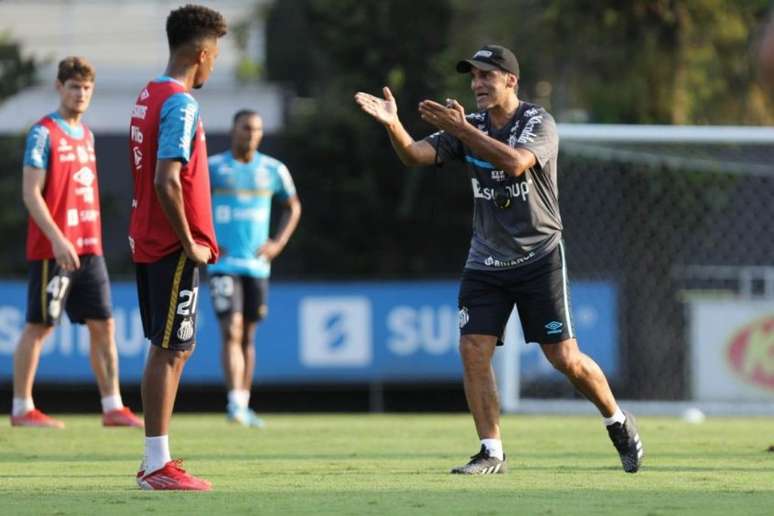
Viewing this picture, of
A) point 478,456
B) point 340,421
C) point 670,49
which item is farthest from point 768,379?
point 478,456

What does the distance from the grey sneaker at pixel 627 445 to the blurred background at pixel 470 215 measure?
277 inches

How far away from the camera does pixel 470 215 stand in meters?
19.4

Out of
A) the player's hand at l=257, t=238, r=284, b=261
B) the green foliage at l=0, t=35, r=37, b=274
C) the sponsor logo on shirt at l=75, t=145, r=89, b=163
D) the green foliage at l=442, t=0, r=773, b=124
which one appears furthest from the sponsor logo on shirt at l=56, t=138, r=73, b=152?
the green foliage at l=442, t=0, r=773, b=124

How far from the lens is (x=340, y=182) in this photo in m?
19.5

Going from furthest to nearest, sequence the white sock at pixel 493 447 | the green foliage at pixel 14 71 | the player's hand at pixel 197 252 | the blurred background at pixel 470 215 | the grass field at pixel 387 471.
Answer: the green foliage at pixel 14 71
the blurred background at pixel 470 215
the white sock at pixel 493 447
the player's hand at pixel 197 252
the grass field at pixel 387 471

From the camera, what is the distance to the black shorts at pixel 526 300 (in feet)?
26.5

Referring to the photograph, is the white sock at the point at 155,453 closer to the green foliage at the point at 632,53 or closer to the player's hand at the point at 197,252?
the player's hand at the point at 197,252

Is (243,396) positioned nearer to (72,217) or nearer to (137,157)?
(72,217)

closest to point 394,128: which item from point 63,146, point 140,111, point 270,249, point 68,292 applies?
point 140,111

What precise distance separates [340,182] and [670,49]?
4421 millimetres

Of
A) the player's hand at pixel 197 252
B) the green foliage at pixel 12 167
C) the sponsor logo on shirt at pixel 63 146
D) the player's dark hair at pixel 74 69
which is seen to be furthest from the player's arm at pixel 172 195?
the green foliage at pixel 12 167

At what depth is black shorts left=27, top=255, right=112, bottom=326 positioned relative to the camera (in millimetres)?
10828

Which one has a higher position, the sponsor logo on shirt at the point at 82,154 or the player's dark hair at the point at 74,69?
the player's dark hair at the point at 74,69

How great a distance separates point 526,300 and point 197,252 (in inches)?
74.1
